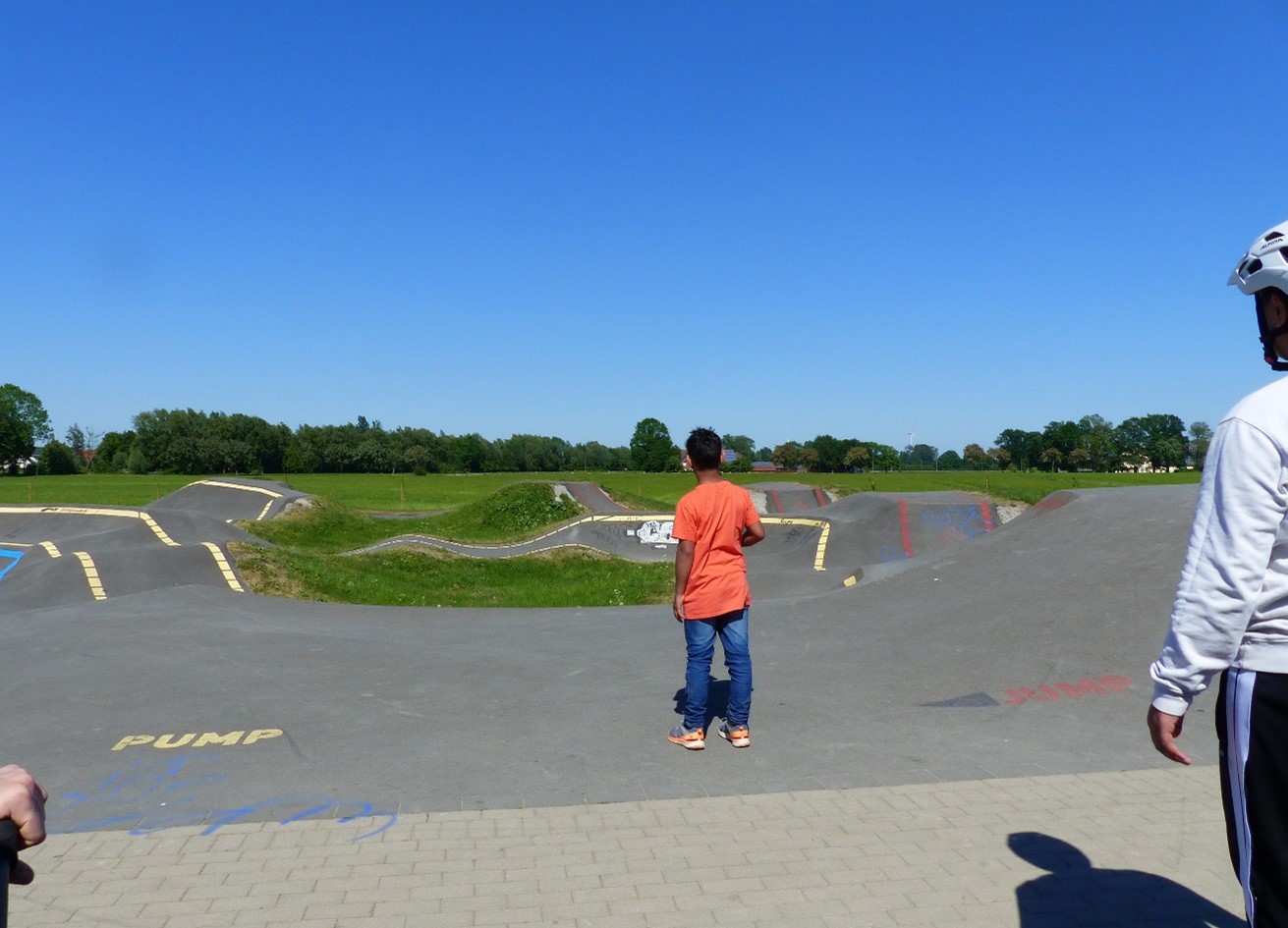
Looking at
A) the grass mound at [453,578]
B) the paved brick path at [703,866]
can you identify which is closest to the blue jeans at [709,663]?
the paved brick path at [703,866]

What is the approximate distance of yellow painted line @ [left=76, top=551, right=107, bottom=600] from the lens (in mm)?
14227

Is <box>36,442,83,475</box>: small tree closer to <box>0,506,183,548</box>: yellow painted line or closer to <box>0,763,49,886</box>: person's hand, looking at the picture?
<box>0,506,183,548</box>: yellow painted line

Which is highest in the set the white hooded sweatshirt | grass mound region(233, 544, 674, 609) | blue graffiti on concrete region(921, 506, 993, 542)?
the white hooded sweatshirt

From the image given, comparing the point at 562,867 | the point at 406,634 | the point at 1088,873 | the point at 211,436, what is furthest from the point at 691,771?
the point at 211,436

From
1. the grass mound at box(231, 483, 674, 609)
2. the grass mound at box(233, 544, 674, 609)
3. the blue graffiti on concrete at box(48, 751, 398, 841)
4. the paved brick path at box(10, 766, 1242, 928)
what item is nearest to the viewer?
the paved brick path at box(10, 766, 1242, 928)

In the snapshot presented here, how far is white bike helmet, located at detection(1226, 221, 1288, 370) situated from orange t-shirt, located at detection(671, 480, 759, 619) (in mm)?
3523

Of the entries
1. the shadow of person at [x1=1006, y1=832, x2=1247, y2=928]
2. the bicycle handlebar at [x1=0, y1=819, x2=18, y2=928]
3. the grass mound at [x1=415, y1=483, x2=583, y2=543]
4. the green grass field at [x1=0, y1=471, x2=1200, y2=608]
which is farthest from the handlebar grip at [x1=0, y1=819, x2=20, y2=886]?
the grass mound at [x1=415, y1=483, x2=583, y2=543]

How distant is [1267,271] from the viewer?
7.74 feet

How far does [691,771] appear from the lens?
542 centimetres

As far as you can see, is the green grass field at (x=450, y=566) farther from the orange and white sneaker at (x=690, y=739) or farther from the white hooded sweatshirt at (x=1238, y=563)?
the white hooded sweatshirt at (x=1238, y=563)

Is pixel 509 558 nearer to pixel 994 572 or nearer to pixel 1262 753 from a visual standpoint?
pixel 994 572

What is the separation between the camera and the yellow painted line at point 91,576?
1423cm

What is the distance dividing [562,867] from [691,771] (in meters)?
1.48

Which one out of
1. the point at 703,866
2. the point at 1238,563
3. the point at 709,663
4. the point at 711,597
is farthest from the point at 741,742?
the point at 1238,563
